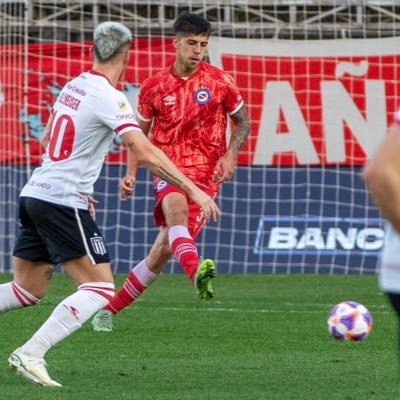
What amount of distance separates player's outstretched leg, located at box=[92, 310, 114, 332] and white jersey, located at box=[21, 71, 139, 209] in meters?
2.72

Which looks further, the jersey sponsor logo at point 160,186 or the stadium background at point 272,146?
the stadium background at point 272,146

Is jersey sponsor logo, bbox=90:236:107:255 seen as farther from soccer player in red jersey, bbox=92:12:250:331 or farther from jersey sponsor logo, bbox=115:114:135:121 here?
soccer player in red jersey, bbox=92:12:250:331

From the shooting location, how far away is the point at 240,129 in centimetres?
977

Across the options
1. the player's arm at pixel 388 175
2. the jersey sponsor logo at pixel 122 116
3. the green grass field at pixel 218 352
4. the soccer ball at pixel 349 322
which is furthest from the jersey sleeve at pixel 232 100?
the player's arm at pixel 388 175

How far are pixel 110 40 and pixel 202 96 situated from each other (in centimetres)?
314

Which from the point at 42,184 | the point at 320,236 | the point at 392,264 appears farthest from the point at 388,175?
the point at 320,236

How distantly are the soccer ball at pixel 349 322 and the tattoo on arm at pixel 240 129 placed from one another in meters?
2.09

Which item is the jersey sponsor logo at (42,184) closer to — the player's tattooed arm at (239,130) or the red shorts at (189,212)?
the red shorts at (189,212)

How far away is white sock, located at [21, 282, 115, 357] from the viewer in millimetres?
6727

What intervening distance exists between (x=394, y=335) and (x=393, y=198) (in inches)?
225

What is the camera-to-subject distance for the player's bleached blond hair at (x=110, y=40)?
670cm

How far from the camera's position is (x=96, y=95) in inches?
265

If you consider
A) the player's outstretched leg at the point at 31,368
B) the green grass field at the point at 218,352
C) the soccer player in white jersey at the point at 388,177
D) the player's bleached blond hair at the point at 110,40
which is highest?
the player's bleached blond hair at the point at 110,40

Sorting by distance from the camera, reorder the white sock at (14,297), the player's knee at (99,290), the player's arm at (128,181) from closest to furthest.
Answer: the player's knee at (99,290)
the white sock at (14,297)
the player's arm at (128,181)
